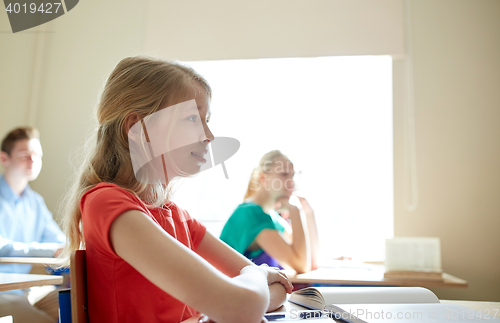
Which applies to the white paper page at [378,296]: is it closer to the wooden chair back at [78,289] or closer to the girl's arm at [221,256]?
the girl's arm at [221,256]

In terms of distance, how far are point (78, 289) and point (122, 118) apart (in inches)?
11.6

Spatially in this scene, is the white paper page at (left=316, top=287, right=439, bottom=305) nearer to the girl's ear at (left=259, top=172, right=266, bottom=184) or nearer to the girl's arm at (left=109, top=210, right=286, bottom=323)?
the girl's arm at (left=109, top=210, right=286, bottom=323)

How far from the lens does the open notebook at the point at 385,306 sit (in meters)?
0.52

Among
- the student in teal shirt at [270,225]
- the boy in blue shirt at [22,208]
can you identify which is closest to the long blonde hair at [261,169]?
the student in teal shirt at [270,225]

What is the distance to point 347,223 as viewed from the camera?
2.38 meters

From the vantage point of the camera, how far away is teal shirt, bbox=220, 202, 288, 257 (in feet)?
5.45

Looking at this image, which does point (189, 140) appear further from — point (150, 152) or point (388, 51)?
point (388, 51)

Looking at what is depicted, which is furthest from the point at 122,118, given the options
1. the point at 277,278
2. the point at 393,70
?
the point at 393,70

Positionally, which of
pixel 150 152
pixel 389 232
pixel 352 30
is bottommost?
pixel 389 232

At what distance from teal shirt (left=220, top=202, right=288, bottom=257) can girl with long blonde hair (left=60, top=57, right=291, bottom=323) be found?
0.91 metres

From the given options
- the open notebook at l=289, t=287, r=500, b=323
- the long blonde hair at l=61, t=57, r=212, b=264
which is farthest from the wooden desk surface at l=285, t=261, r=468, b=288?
the long blonde hair at l=61, t=57, r=212, b=264

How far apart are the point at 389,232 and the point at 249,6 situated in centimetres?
176

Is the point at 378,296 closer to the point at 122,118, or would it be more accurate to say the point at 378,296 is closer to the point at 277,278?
the point at 277,278

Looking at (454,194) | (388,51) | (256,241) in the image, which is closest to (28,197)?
(256,241)
